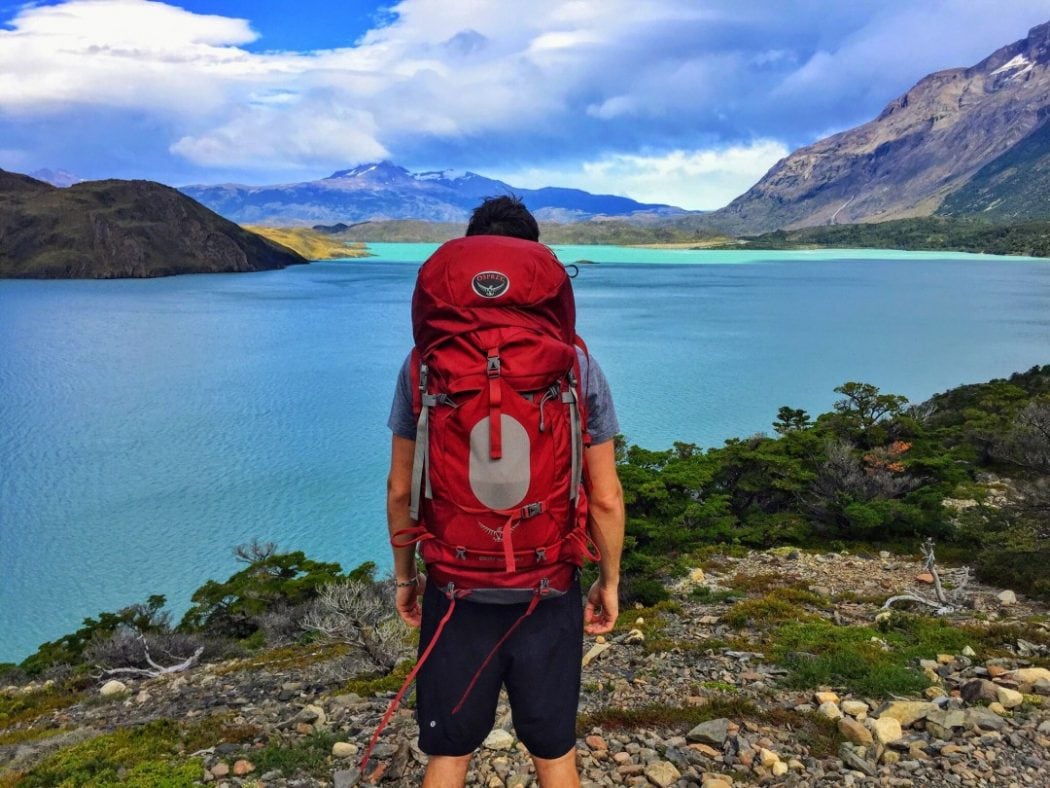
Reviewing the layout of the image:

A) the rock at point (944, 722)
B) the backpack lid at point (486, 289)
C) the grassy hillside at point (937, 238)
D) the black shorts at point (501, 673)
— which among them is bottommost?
the rock at point (944, 722)

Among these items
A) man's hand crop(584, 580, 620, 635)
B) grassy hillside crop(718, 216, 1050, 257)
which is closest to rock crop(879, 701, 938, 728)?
man's hand crop(584, 580, 620, 635)

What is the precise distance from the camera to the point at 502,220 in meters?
2.41

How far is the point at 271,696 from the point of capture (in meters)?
5.69

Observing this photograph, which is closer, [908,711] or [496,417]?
[496,417]

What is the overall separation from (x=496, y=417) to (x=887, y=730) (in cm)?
324

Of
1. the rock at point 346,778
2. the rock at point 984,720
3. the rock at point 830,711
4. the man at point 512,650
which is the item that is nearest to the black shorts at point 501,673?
the man at point 512,650

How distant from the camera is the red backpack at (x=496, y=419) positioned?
2.04 meters

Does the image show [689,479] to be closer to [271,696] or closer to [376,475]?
[271,696]

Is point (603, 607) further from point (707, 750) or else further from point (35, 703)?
point (35, 703)

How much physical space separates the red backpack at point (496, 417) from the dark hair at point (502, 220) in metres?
0.23

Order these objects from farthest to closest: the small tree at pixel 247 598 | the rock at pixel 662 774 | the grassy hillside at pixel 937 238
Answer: the grassy hillside at pixel 937 238
the small tree at pixel 247 598
the rock at pixel 662 774

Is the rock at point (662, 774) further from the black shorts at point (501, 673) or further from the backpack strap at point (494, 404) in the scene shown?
the backpack strap at point (494, 404)

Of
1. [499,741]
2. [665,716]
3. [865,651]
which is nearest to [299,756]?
[499,741]

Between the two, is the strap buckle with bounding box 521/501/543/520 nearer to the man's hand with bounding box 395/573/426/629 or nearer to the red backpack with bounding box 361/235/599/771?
the red backpack with bounding box 361/235/599/771
